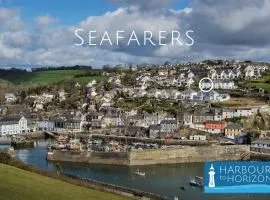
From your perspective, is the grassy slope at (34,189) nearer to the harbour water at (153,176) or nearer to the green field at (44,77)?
the harbour water at (153,176)

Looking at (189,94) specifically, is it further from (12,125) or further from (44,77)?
(44,77)

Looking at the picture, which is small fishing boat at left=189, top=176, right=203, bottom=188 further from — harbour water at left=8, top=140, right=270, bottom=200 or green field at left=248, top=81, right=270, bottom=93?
green field at left=248, top=81, right=270, bottom=93

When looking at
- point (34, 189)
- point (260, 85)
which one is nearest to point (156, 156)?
point (34, 189)

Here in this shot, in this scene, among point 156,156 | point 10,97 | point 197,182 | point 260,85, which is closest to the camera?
point 197,182

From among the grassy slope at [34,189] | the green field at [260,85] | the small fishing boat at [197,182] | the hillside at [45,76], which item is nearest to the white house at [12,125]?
the green field at [260,85]

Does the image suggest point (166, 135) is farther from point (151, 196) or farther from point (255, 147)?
point (151, 196)

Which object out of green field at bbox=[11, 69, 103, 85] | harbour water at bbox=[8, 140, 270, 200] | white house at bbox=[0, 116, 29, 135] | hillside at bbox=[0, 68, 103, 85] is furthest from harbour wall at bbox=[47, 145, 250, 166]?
green field at bbox=[11, 69, 103, 85]
